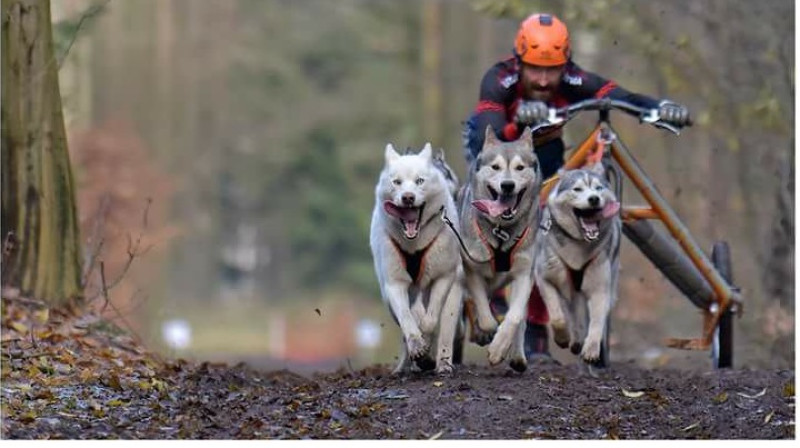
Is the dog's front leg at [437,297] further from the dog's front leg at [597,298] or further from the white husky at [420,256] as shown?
the dog's front leg at [597,298]

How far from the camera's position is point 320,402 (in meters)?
9.61

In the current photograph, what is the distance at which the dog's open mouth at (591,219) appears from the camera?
35.0ft

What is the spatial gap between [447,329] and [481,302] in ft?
0.94

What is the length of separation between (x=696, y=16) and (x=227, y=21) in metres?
30.4

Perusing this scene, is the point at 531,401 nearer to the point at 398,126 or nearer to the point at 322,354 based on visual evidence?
the point at 322,354

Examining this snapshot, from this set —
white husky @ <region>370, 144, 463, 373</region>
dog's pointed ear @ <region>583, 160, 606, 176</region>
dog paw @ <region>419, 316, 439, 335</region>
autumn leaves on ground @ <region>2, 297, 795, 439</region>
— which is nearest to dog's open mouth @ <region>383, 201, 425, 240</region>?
white husky @ <region>370, 144, 463, 373</region>

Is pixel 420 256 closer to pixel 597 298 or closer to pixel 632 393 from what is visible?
pixel 597 298

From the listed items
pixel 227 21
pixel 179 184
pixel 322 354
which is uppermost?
pixel 227 21

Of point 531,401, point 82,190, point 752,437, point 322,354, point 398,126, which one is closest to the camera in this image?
point 752,437

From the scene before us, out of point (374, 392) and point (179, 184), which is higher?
point (179, 184)

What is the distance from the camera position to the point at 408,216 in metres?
10.2

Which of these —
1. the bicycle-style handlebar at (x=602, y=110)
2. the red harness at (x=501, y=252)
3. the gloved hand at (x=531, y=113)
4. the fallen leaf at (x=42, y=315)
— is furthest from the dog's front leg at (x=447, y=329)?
the fallen leaf at (x=42, y=315)

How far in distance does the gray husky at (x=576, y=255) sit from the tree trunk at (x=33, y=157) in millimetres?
3313

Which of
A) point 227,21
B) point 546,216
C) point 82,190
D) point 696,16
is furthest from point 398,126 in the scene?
point 546,216
